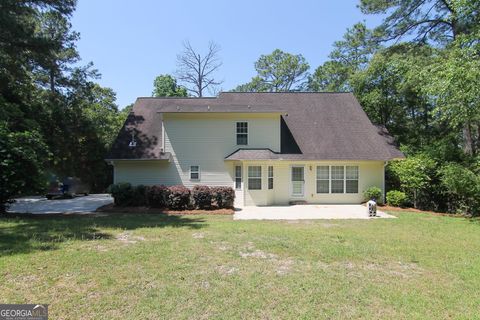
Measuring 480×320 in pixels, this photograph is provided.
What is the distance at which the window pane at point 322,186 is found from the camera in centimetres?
1669

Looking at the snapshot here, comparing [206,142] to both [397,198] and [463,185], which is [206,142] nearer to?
[397,198]

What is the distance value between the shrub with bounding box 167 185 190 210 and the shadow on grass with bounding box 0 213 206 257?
1479 millimetres

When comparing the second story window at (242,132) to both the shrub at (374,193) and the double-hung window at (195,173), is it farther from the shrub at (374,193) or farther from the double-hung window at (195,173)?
the shrub at (374,193)

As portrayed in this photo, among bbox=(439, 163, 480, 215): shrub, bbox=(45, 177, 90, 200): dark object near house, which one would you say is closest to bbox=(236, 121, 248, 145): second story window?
bbox=(439, 163, 480, 215): shrub

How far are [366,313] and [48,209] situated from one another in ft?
51.0

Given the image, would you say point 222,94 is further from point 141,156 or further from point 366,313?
point 366,313

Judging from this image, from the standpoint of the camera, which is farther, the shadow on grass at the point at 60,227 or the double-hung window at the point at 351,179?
the double-hung window at the point at 351,179

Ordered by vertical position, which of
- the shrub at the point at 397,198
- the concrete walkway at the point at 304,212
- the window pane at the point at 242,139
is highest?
the window pane at the point at 242,139

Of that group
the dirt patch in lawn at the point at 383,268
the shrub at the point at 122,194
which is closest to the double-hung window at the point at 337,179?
the shrub at the point at 122,194

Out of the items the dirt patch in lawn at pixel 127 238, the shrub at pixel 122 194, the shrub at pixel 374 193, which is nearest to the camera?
the dirt patch in lawn at pixel 127 238

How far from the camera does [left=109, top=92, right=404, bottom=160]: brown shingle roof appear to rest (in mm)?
16734

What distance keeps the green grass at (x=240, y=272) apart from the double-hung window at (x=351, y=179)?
681 centimetres

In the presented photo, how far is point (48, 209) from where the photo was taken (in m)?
14.9

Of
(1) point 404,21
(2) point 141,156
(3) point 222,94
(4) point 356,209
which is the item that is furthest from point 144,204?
(1) point 404,21
